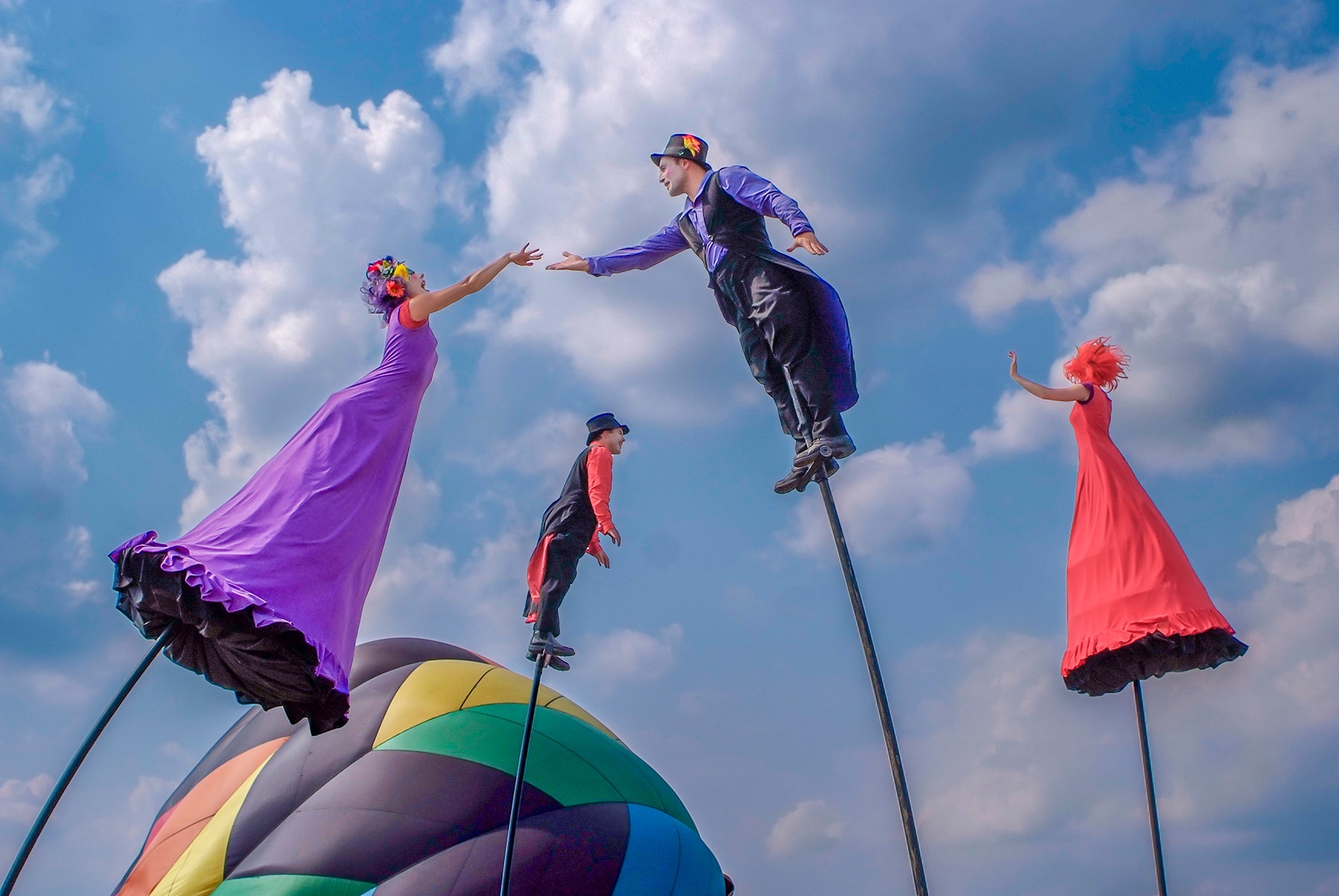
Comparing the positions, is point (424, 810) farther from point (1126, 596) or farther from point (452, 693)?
point (1126, 596)

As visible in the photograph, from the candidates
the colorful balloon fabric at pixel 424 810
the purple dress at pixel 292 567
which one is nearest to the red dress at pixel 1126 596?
the colorful balloon fabric at pixel 424 810

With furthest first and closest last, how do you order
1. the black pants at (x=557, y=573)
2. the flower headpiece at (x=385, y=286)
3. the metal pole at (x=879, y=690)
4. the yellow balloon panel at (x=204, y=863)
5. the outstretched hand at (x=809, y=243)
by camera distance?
the black pants at (x=557, y=573) → the yellow balloon panel at (x=204, y=863) → the flower headpiece at (x=385, y=286) → the outstretched hand at (x=809, y=243) → the metal pole at (x=879, y=690)

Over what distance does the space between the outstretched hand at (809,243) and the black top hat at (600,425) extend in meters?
4.08

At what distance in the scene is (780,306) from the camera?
4.89 m

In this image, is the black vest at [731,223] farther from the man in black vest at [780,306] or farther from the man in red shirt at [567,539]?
the man in red shirt at [567,539]

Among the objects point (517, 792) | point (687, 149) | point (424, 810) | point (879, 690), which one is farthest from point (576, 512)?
point (879, 690)

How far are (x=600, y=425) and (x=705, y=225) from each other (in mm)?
3534

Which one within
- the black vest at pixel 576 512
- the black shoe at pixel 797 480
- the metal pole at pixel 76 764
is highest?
the black vest at pixel 576 512

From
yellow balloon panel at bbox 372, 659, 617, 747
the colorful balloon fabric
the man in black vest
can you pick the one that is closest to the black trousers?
the man in black vest

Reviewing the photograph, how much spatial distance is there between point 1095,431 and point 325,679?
5.52 m

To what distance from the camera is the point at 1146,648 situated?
22.2ft

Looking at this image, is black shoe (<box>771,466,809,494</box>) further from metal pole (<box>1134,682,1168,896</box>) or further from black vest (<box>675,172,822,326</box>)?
metal pole (<box>1134,682,1168,896</box>)

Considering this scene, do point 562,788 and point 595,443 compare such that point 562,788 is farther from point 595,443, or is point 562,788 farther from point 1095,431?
point 1095,431

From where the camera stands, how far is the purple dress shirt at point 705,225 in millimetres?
4875
